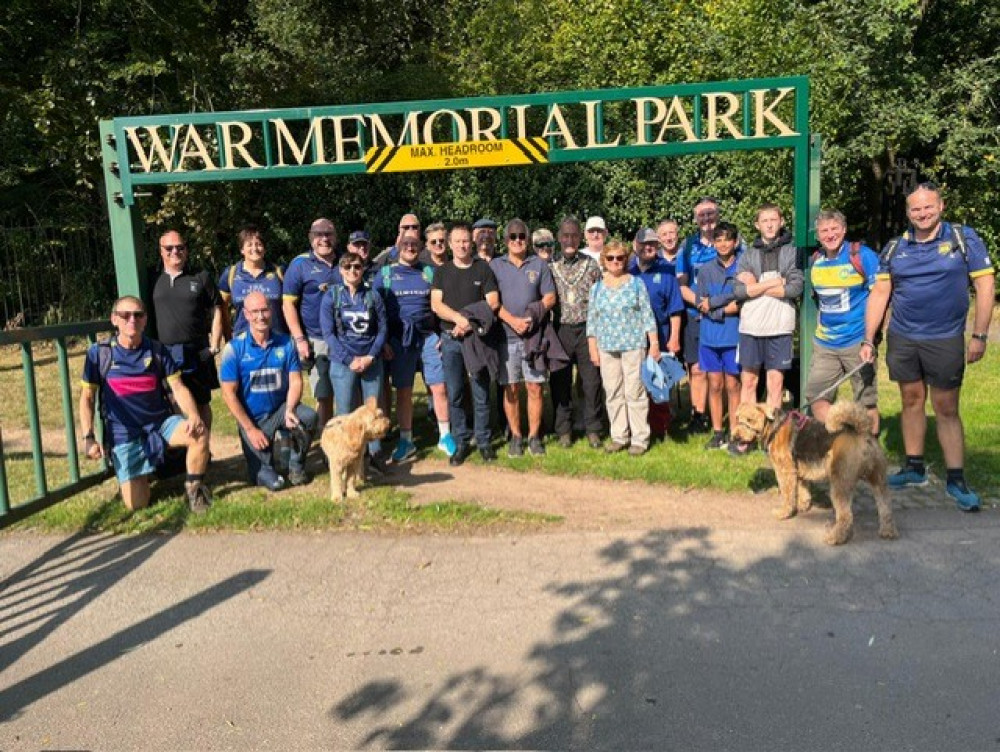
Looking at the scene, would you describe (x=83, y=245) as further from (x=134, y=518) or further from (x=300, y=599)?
(x=300, y=599)

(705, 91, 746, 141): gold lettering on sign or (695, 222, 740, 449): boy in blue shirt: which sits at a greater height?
(705, 91, 746, 141): gold lettering on sign

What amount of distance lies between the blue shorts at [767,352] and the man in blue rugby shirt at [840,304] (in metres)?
0.38

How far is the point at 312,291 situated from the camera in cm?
709

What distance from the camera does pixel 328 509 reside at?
5945 millimetres

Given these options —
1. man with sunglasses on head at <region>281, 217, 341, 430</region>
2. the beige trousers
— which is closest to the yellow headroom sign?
man with sunglasses on head at <region>281, 217, 341, 430</region>

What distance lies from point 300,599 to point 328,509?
140cm

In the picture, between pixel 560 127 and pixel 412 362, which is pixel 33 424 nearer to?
pixel 412 362

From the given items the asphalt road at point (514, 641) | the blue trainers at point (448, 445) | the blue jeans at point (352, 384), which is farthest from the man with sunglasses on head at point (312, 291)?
the asphalt road at point (514, 641)

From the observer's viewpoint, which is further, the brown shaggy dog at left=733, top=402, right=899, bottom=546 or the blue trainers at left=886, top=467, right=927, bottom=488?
the blue trainers at left=886, top=467, right=927, bottom=488

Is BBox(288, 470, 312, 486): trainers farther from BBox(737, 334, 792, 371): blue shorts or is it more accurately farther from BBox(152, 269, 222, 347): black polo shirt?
BBox(737, 334, 792, 371): blue shorts

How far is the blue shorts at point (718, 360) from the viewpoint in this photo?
709 centimetres

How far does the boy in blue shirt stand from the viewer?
275 inches

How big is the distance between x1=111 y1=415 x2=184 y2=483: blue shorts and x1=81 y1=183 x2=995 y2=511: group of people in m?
0.01

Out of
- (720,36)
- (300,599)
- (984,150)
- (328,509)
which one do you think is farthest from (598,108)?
(984,150)
